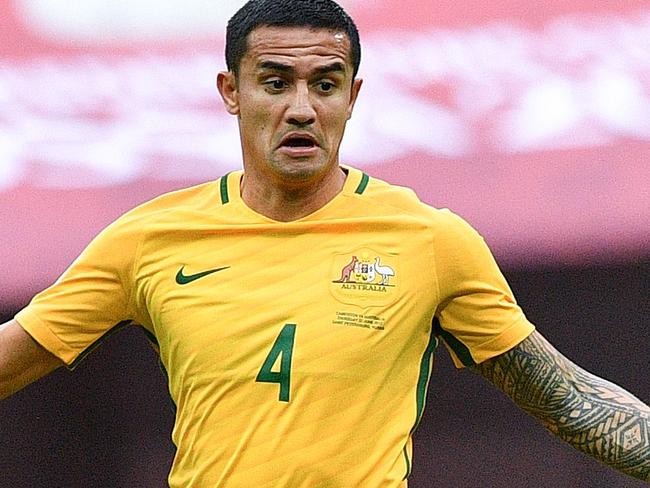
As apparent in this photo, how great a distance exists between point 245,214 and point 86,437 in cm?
309

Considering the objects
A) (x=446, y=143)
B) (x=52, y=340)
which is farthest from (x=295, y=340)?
(x=446, y=143)

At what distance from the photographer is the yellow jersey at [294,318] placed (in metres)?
3.63

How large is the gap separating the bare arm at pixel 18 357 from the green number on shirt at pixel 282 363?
62cm

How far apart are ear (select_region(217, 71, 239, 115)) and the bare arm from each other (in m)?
0.85

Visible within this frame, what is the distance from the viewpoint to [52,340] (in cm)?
387

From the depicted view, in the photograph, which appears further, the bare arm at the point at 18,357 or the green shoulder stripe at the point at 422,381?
the bare arm at the point at 18,357

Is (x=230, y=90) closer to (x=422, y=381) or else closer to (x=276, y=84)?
(x=276, y=84)

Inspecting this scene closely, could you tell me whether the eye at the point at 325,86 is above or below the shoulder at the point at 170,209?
above

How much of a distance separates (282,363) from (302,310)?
16 cm

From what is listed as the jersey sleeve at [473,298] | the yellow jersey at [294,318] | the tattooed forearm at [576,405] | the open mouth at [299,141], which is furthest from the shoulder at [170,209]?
the tattooed forearm at [576,405]

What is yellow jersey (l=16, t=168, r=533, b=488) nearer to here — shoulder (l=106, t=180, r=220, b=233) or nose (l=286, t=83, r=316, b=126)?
shoulder (l=106, t=180, r=220, b=233)

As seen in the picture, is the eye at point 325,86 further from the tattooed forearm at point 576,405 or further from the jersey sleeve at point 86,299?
the tattooed forearm at point 576,405

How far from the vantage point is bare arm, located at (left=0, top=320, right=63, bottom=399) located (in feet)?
12.8

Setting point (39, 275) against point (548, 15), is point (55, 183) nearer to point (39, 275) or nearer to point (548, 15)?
point (39, 275)
